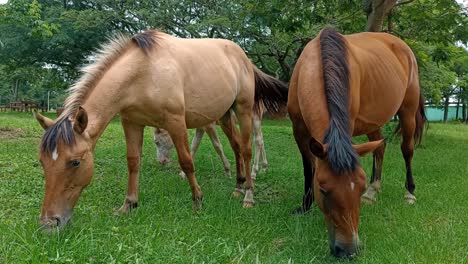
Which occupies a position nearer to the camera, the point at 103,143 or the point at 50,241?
the point at 50,241

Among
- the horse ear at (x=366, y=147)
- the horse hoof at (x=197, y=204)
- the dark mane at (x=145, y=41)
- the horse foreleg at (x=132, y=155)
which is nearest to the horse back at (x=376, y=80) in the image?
the horse ear at (x=366, y=147)

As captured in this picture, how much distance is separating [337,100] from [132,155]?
88.7 inches

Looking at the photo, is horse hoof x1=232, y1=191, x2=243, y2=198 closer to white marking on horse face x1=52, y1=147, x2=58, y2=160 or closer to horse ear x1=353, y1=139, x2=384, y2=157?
horse ear x1=353, y1=139, x2=384, y2=157

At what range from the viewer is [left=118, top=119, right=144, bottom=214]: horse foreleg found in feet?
14.4

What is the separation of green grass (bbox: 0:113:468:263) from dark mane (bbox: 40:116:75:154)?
1.90 ft

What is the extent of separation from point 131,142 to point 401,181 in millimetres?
4140

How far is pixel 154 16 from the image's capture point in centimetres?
1758

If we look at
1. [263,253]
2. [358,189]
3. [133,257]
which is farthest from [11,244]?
[358,189]

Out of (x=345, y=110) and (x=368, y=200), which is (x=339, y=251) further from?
(x=368, y=200)

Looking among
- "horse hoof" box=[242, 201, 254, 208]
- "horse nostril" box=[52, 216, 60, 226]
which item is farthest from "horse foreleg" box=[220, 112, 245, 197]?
"horse nostril" box=[52, 216, 60, 226]

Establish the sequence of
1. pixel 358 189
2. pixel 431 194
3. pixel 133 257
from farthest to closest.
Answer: pixel 431 194 < pixel 358 189 < pixel 133 257

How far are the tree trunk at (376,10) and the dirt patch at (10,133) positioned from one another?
7829 millimetres

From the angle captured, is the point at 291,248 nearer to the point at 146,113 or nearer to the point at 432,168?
the point at 146,113

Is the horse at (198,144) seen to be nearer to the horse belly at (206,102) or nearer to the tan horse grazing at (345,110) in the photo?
the horse belly at (206,102)
